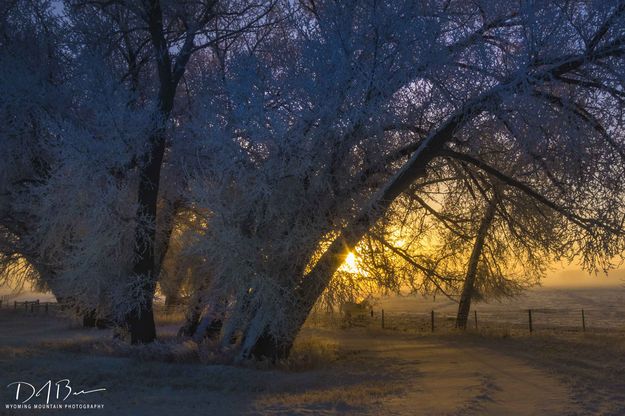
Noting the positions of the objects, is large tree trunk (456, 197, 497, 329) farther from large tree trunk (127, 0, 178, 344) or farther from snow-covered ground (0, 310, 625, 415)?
large tree trunk (127, 0, 178, 344)

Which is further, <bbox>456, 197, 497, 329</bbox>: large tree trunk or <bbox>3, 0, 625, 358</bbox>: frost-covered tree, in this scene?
<bbox>456, 197, 497, 329</bbox>: large tree trunk

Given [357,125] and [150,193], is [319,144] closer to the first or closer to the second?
[357,125]

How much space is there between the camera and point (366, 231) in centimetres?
1134

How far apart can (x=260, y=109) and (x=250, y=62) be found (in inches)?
58.7

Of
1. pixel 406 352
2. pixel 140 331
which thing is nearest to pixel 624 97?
pixel 406 352

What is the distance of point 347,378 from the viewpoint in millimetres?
11227
